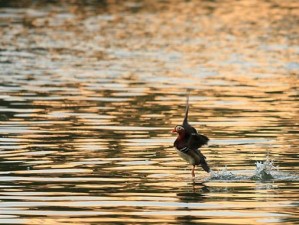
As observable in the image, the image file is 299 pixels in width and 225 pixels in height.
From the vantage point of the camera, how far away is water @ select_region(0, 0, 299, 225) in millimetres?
16484

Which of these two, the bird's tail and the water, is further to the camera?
the bird's tail

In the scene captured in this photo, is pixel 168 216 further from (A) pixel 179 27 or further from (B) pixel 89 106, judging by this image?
(A) pixel 179 27

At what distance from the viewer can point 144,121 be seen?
1013 inches

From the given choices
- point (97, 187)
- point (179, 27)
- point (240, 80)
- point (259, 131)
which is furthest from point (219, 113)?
point (179, 27)

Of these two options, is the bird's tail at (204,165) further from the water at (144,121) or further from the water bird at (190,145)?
the water at (144,121)

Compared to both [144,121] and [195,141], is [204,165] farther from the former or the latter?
[144,121]

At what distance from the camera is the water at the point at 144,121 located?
649 inches

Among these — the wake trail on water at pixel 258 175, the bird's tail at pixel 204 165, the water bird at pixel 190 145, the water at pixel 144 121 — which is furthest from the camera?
the wake trail on water at pixel 258 175

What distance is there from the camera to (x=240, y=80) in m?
34.3

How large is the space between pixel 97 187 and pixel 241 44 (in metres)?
29.0

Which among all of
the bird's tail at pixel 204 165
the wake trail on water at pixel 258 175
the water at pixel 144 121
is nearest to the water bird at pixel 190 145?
the bird's tail at pixel 204 165

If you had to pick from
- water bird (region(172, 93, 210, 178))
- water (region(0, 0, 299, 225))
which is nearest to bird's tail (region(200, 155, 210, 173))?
water bird (region(172, 93, 210, 178))

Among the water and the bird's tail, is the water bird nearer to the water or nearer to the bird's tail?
the bird's tail

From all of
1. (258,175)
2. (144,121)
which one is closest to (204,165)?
(258,175)
